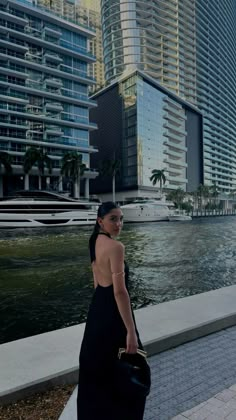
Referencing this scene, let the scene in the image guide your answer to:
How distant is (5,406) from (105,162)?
10347 centimetres

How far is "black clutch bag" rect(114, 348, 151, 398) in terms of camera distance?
2.41 metres

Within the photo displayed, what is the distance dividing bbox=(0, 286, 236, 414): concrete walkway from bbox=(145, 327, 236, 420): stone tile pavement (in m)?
0.20

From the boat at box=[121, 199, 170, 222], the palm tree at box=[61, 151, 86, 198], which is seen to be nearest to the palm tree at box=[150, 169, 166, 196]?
the boat at box=[121, 199, 170, 222]

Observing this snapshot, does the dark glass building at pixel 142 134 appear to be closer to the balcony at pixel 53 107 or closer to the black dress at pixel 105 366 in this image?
the balcony at pixel 53 107

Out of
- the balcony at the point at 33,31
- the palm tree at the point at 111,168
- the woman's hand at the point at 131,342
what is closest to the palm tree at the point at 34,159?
the balcony at the point at 33,31

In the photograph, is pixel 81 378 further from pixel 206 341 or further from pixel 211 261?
pixel 211 261

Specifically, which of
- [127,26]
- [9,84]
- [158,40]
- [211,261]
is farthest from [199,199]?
[211,261]

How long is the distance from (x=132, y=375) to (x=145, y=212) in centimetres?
6347

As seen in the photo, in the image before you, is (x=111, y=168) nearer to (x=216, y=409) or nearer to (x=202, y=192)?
(x=202, y=192)

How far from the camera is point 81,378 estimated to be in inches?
102

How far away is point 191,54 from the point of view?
143500mm

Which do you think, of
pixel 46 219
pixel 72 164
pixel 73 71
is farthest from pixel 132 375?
pixel 73 71

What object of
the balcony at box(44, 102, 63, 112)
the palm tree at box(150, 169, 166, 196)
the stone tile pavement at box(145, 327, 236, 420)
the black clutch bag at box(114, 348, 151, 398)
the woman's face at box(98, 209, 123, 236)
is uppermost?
the balcony at box(44, 102, 63, 112)

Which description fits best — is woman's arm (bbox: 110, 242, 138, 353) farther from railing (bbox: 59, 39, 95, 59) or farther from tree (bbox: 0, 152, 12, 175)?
railing (bbox: 59, 39, 95, 59)
